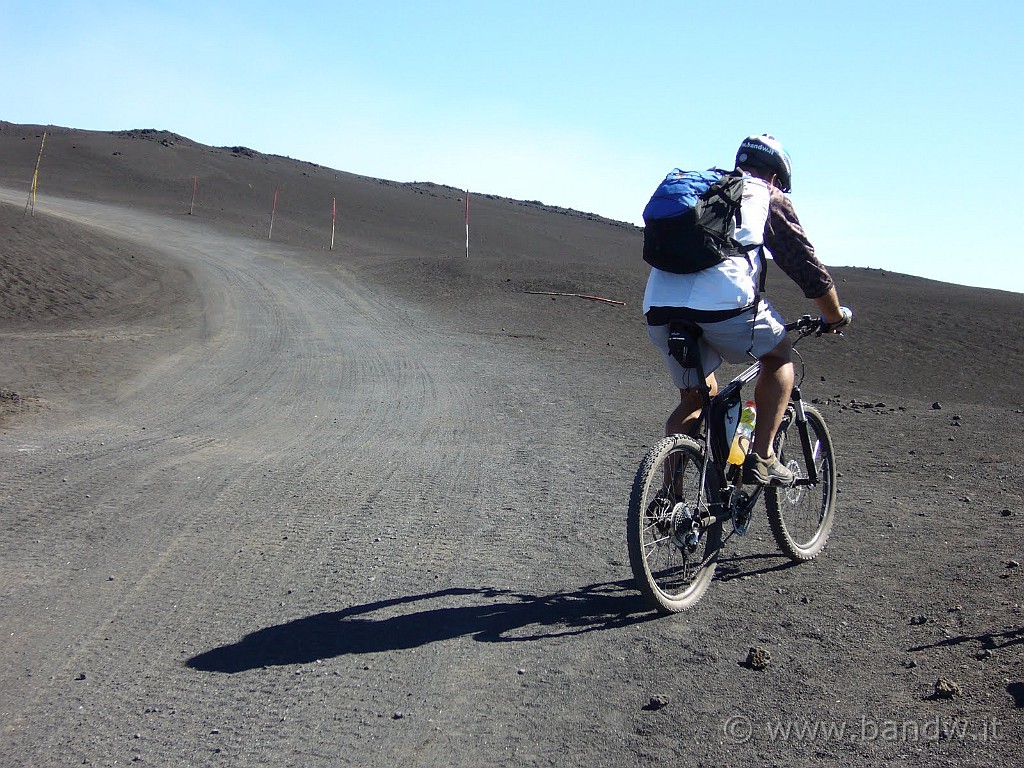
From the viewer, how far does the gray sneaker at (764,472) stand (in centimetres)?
439

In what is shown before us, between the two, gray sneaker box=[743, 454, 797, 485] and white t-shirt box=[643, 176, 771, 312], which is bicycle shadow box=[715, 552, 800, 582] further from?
white t-shirt box=[643, 176, 771, 312]

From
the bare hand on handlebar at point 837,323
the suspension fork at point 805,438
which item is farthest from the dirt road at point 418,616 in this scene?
the bare hand on handlebar at point 837,323

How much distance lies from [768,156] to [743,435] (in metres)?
1.27

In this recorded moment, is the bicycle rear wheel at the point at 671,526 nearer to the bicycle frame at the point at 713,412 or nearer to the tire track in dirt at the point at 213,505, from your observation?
the bicycle frame at the point at 713,412

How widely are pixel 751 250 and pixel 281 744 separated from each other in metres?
2.65

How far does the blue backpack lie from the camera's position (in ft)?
12.5

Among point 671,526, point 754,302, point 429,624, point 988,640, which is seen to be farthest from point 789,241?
point 429,624

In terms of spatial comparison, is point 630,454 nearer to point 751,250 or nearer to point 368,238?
point 751,250

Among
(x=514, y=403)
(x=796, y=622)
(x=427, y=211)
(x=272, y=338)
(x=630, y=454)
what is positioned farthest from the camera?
(x=427, y=211)

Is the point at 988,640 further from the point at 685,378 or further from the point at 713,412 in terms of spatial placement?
the point at 685,378

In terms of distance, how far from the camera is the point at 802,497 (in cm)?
504

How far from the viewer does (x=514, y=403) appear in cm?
982

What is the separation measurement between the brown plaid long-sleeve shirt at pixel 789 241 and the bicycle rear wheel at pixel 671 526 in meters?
0.91

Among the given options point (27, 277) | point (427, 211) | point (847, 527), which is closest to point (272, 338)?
point (27, 277)
